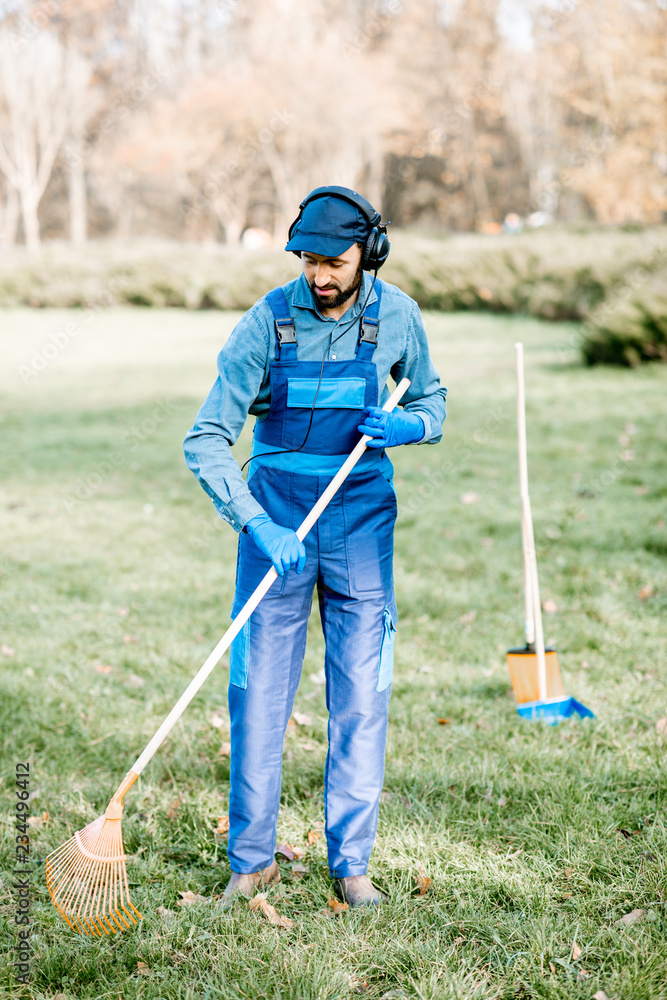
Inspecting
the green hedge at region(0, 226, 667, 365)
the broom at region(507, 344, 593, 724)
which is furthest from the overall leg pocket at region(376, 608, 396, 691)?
the green hedge at region(0, 226, 667, 365)

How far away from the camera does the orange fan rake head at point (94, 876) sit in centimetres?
255

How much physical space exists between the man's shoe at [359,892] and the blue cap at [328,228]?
6.32ft

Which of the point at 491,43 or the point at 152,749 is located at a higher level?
the point at 491,43

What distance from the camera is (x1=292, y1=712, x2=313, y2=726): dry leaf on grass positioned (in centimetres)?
402

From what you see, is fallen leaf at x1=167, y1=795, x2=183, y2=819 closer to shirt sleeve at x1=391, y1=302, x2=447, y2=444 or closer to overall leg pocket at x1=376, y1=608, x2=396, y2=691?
overall leg pocket at x1=376, y1=608, x2=396, y2=691

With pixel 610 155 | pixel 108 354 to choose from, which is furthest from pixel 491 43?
pixel 108 354

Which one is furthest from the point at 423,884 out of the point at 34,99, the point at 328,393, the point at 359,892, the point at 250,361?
the point at 34,99

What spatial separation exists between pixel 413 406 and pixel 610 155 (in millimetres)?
22145

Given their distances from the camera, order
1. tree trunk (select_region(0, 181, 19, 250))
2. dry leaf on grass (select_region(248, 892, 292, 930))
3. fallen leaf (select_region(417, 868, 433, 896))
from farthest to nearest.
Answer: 1. tree trunk (select_region(0, 181, 19, 250))
2. fallen leaf (select_region(417, 868, 433, 896))
3. dry leaf on grass (select_region(248, 892, 292, 930))

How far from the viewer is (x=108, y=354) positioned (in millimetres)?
15508

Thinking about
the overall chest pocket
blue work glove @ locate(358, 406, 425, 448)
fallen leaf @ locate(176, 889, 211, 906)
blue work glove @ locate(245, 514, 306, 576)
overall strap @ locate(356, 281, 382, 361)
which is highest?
overall strap @ locate(356, 281, 382, 361)

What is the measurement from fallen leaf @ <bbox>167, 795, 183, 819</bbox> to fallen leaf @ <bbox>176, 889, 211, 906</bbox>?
457 millimetres

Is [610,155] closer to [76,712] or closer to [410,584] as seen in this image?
[410,584]

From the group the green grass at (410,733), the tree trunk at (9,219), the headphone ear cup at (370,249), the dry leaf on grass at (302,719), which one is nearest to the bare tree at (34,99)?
the tree trunk at (9,219)
